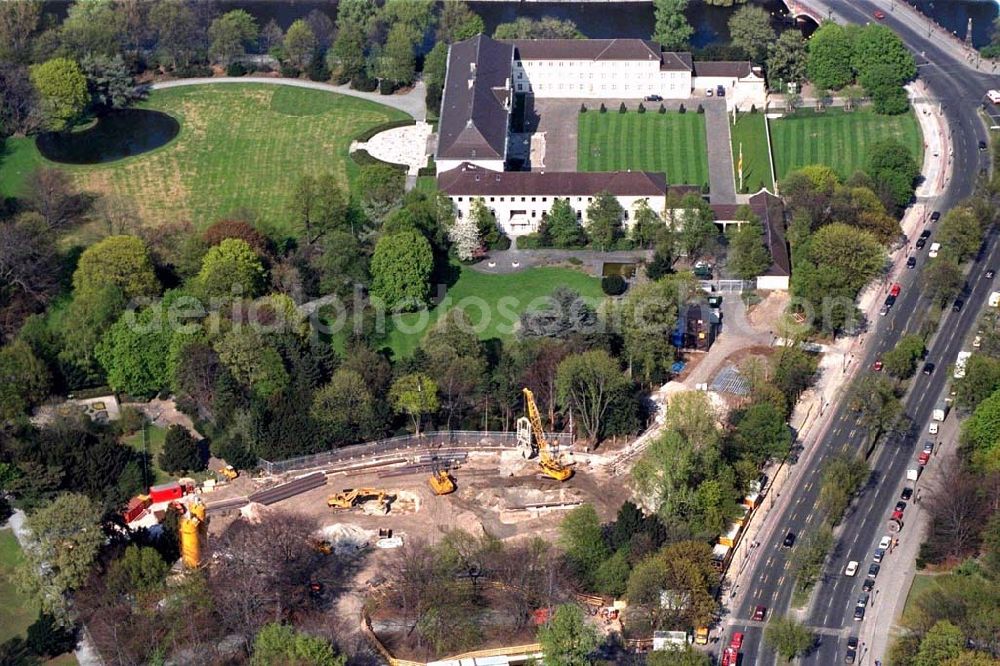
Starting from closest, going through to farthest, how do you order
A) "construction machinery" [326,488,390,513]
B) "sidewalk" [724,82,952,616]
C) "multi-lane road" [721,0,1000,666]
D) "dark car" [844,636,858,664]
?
"dark car" [844,636,858,664] < "multi-lane road" [721,0,1000,666] < "sidewalk" [724,82,952,616] < "construction machinery" [326,488,390,513]

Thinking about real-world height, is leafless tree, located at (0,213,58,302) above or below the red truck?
above


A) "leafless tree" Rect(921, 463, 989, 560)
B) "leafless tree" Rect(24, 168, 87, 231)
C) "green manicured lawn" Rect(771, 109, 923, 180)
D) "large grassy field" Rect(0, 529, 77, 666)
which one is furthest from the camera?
"green manicured lawn" Rect(771, 109, 923, 180)

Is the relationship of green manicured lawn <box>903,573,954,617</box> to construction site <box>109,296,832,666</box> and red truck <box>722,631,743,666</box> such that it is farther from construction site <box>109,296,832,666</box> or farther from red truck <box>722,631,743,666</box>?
construction site <box>109,296,832,666</box>

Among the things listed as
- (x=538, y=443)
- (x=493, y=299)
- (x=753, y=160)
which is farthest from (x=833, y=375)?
(x=753, y=160)

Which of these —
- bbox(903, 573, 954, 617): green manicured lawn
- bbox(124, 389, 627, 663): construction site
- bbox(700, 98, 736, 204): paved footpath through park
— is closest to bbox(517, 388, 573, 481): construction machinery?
bbox(124, 389, 627, 663): construction site

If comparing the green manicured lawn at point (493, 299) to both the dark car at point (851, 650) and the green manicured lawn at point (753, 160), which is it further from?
the dark car at point (851, 650)

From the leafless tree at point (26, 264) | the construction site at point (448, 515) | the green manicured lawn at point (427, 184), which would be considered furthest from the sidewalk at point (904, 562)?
the leafless tree at point (26, 264)

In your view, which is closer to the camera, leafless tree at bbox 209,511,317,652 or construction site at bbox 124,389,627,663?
leafless tree at bbox 209,511,317,652
